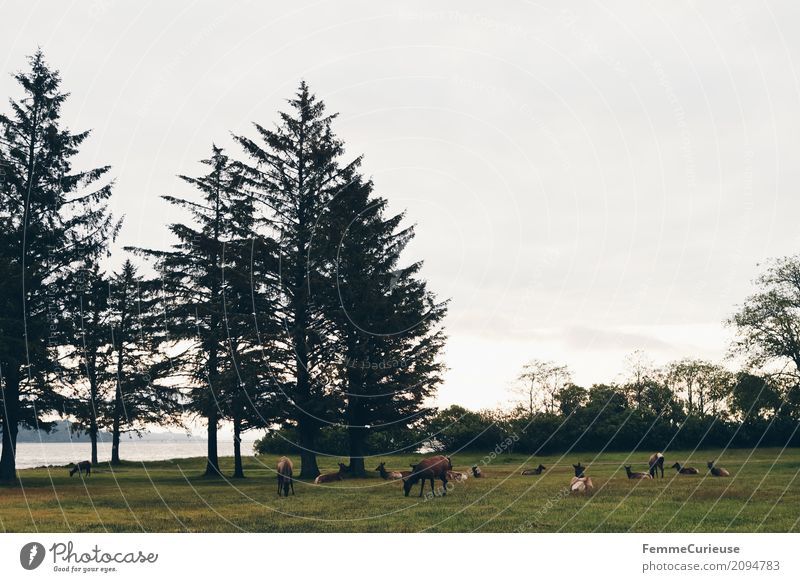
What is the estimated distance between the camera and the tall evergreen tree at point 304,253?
3347 cm

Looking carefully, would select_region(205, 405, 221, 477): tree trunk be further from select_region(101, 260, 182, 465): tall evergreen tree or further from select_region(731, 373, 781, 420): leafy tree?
select_region(731, 373, 781, 420): leafy tree

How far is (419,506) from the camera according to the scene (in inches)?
758

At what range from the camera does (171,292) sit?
120ft

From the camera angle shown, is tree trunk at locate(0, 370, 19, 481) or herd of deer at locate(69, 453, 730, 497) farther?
tree trunk at locate(0, 370, 19, 481)

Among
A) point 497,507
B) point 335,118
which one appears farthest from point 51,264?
point 497,507

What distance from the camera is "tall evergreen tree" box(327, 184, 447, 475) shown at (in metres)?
34.8

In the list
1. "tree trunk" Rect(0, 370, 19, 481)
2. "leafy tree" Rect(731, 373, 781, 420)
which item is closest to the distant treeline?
"leafy tree" Rect(731, 373, 781, 420)

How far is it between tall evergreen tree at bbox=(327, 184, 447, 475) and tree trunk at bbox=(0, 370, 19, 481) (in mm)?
14025

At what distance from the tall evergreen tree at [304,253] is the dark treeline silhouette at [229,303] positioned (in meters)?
0.07

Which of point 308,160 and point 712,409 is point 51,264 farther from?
point 712,409

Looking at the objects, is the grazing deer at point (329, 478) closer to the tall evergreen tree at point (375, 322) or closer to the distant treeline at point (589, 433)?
the tall evergreen tree at point (375, 322)

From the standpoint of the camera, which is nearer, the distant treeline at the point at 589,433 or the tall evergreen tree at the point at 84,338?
the tall evergreen tree at the point at 84,338

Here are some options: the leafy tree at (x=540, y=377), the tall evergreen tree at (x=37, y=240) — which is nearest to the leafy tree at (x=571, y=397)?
the leafy tree at (x=540, y=377)

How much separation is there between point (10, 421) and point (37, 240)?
809cm
